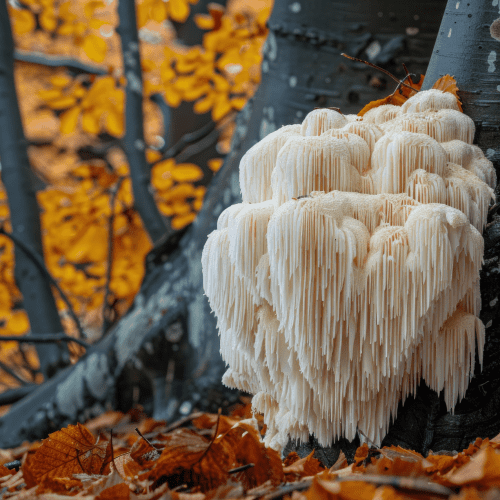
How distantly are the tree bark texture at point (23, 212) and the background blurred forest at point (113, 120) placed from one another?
25 cm

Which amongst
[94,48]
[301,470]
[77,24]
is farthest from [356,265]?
[77,24]

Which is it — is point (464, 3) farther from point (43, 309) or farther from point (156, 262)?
point (43, 309)

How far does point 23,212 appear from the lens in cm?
380

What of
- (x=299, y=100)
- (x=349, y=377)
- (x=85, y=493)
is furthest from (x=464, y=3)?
(x=85, y=493)

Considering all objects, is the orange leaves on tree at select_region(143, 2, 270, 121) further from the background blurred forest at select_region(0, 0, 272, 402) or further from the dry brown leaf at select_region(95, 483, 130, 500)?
the dry brown leaf at select_region(95, 483, 130, 500)

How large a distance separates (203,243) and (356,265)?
1.35m

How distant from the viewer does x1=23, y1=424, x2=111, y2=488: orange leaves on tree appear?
1173 millimetres

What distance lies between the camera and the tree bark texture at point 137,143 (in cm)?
364

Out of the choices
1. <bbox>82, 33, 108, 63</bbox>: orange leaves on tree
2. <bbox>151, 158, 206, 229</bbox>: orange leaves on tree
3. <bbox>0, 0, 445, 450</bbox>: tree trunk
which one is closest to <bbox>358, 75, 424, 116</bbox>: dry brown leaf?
<bbox>0, 0, 445, 450</bbox>: tree trunk

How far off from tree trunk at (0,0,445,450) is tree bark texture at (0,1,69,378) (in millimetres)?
931

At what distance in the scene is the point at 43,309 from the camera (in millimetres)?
3744

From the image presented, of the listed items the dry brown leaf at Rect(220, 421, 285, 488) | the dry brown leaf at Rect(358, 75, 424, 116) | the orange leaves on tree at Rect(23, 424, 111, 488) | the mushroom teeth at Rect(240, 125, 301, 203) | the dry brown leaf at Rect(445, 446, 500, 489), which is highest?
the dry brown leaf at Rect(358, 75, 424, 116)

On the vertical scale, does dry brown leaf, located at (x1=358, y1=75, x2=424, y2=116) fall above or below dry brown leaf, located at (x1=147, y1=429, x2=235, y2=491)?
above

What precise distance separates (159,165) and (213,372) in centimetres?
413
